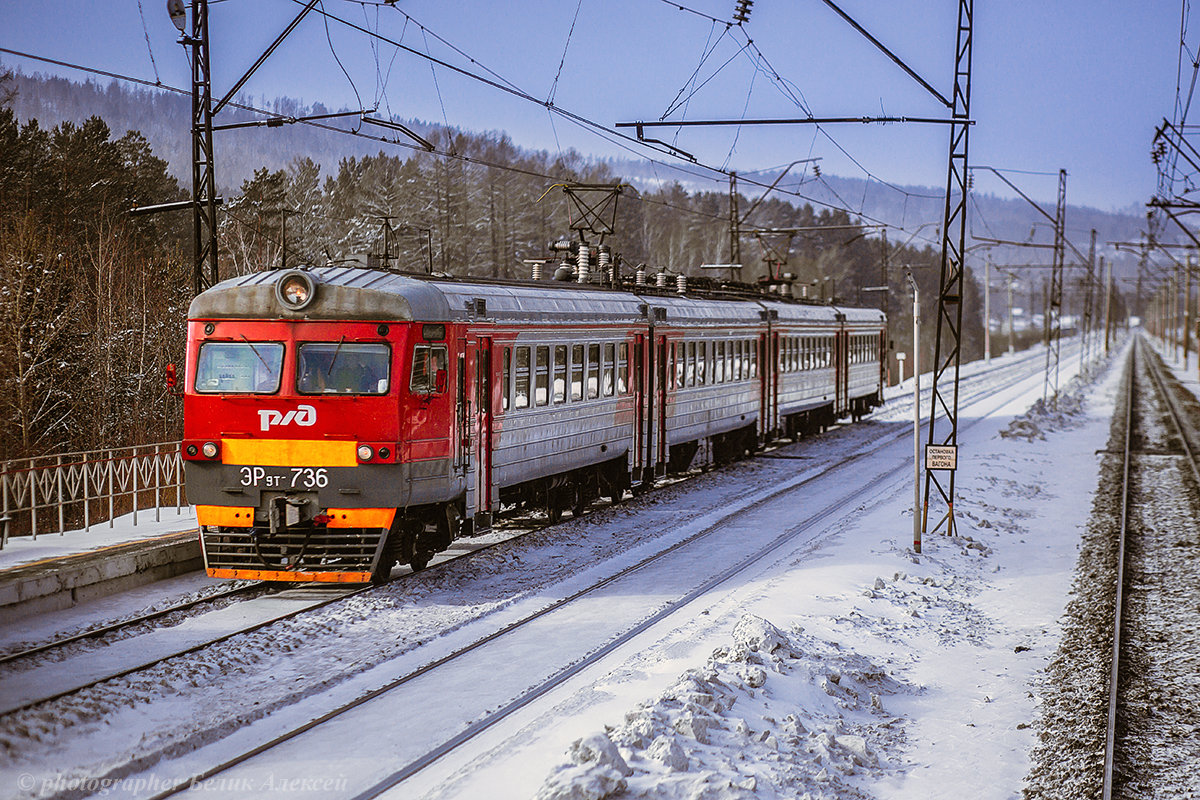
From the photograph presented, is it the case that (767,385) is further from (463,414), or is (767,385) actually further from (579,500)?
(463,414)

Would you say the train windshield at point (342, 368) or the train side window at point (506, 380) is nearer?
the train windshield at point (342, 368)

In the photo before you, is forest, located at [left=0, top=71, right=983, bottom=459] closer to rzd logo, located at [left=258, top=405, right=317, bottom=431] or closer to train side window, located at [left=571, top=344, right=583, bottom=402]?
rzd logo, located at [left=258, top=405, right=317, bottom=431]

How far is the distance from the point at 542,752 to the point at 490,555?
22.5 feet

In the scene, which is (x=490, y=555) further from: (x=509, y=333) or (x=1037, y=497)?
(x=1037, y=497)

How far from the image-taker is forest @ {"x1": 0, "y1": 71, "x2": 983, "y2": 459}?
26250 millimetres

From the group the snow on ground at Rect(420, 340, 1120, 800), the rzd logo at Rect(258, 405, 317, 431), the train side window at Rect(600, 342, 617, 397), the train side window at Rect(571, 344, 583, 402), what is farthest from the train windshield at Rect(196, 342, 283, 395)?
the train side window at Rect(600, 342, 617, 397)

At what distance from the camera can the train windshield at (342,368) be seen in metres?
11.7

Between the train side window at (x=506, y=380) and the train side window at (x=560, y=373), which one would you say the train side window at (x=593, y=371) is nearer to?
the train side window at (x=560, y=373)

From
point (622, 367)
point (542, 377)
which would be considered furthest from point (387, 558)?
point (622, 367)

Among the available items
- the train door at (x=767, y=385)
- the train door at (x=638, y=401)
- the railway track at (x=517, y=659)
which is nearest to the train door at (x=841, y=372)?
the train door at (x=767, y=385)

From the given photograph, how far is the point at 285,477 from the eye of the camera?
11641 mm

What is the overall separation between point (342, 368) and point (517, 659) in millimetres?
3686

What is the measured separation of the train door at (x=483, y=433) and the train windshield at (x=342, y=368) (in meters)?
1.73

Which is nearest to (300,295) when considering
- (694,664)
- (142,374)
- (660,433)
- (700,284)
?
(694,664)
